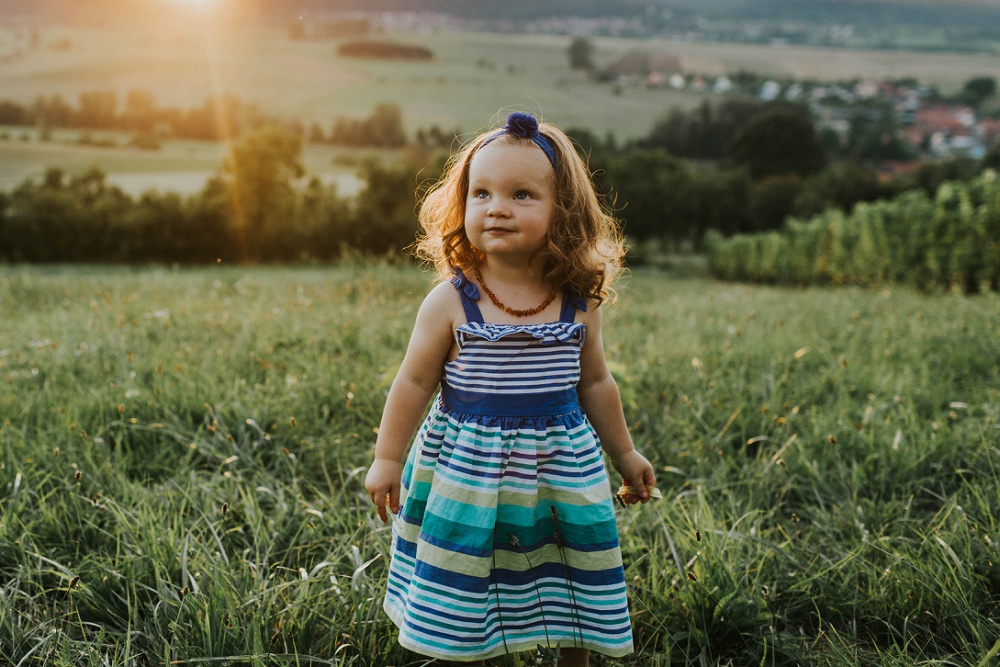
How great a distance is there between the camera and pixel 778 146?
59.6 m

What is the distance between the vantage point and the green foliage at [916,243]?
423 inches

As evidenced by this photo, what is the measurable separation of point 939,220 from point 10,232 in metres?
34.6

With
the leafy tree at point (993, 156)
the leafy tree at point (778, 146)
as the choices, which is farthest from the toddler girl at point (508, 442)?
the leafy tree at point (778, 146)

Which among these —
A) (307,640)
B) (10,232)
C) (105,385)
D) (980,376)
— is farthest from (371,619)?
(10,232)

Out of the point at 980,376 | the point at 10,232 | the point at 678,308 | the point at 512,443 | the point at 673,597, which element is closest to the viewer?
the point at 512,443

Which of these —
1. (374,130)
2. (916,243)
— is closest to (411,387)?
(916,243)

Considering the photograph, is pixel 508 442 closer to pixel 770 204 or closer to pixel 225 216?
pixel 225 216

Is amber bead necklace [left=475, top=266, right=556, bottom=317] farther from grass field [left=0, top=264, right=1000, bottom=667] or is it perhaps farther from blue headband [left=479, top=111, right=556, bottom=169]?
grass field [left=0, top=264, right=1000, bottom=667]

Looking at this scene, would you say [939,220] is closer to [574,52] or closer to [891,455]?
[891,455]

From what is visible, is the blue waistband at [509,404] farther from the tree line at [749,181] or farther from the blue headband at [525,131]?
the tree line at [749,181]

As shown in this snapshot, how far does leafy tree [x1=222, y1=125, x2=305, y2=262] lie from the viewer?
34.8 meters

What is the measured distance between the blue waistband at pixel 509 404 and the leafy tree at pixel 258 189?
3461cm

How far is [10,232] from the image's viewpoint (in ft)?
101

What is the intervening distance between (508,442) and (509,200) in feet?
2.18
